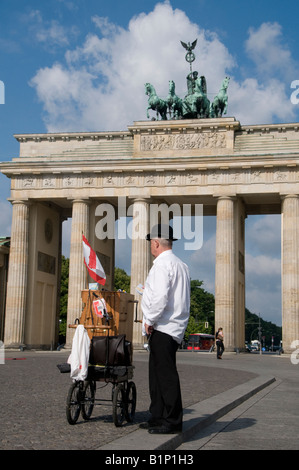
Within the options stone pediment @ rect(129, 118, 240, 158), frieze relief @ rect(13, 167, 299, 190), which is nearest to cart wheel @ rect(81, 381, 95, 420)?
frieze relief @ rect(13, 167, 299, 190)

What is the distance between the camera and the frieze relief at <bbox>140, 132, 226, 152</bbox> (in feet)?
167

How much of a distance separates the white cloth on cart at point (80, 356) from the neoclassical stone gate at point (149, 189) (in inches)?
1528

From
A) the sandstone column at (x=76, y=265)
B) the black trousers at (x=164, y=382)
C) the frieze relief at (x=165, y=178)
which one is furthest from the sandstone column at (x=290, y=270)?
the black trousers at (x=164, y=382)

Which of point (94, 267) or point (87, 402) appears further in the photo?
point (94, 267)

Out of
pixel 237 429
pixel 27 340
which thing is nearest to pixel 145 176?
pixel 27 340

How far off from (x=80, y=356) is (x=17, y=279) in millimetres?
42805

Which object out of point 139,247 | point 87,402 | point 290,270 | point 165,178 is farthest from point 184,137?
point 87,402

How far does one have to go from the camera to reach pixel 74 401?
9.65 metres

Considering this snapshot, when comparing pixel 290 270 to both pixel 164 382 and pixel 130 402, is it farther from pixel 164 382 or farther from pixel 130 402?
pixel 164 382

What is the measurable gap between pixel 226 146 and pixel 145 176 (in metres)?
6.61

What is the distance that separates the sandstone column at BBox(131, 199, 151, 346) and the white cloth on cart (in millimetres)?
39430

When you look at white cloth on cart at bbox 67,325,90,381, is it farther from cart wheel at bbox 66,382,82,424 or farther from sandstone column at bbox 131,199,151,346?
sandstone column at bbox 131,199,151,346
